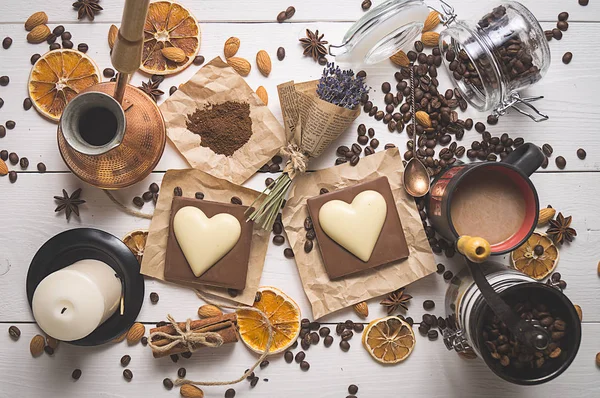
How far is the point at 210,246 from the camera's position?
1.40 metres

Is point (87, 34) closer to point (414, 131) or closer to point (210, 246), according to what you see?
point (210, 246)

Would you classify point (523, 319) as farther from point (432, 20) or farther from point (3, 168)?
point (3, 168)

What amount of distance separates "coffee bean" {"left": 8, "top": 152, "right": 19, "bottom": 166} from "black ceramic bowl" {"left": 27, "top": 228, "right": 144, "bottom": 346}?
256mm

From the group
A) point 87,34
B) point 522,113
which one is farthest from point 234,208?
point 522,113

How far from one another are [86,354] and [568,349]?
1282 mm

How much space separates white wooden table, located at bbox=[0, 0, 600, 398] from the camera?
1.45 m

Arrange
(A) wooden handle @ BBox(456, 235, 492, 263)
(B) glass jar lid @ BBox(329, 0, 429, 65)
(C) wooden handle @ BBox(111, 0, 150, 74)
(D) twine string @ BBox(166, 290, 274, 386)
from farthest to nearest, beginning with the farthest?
(D) twine string @ BBox(166, 290, 274, 386) → (B) glass jar lid @ BBox(329, 0, 429, 65) → (A) wooden handle @ BBox(456, 235, 492, 263) → (C) wooden handle @ BBox(111, 0, 150, 74)

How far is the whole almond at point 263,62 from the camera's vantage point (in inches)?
57.2

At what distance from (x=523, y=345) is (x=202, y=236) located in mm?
863

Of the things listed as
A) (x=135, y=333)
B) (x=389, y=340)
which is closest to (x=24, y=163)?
(x=135, y=333)

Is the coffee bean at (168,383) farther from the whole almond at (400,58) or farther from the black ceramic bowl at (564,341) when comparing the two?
the whole almond at (400,58)

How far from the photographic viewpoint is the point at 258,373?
1456 millimetres

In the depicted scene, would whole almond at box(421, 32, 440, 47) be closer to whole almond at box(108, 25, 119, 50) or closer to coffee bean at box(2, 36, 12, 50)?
whole almond at box(108, 25, 119, 50)

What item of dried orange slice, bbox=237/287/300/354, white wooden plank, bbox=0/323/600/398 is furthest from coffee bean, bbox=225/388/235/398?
dried orange slice, bbox=237/287/300/354
